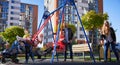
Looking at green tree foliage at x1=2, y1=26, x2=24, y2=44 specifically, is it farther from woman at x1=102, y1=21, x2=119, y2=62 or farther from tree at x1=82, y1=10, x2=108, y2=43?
woman at x1=102, y1=21, x2=119, y2=62

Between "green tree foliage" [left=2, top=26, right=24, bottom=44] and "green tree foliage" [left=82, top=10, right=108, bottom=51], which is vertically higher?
"green tree foliage" [left=82, top=10, right=108, bottom=51]

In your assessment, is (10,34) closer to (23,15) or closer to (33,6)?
(23,15)

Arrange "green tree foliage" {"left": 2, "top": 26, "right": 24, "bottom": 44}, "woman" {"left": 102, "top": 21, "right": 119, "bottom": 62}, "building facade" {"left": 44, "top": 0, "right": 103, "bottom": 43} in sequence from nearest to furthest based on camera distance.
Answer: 1. "woman" {"left": 102, "top": 21, "right": 119, "bottom": 62}
2. "green tree foliage" {"left": 2, "top": 26, "right": 24, "bottom": 44}
3. "building facade" {"left": 44, "top": 0, "right": 103, "bottom": 43}

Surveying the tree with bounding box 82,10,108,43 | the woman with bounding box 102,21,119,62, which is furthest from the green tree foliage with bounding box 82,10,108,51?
the woman with bounding box 102,21,119,62

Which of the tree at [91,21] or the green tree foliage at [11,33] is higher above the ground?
the tree at [91,21]

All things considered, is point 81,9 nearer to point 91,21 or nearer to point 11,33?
point 11,33

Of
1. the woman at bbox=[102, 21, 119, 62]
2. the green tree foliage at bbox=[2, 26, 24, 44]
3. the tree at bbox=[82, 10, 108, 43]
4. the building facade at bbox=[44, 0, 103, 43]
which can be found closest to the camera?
the woman at bbox=[102, 21, 119, 62]

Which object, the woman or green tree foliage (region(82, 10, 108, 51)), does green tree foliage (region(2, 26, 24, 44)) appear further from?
the woman

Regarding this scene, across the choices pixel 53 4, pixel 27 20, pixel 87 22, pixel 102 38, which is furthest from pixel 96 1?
pixel 102 38

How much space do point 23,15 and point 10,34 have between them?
154 feet

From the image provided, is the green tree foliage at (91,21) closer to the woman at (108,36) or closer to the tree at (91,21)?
the tree at (91,21)

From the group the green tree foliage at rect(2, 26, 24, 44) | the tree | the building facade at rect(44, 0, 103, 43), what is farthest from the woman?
the building facade at rect(44, 0, 103, 43)

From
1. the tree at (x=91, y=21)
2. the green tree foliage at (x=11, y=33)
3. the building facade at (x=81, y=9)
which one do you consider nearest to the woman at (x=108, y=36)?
the tree at (x=91, y=21)

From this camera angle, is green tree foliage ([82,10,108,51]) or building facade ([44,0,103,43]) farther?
building facade ([44,0,103,43])
